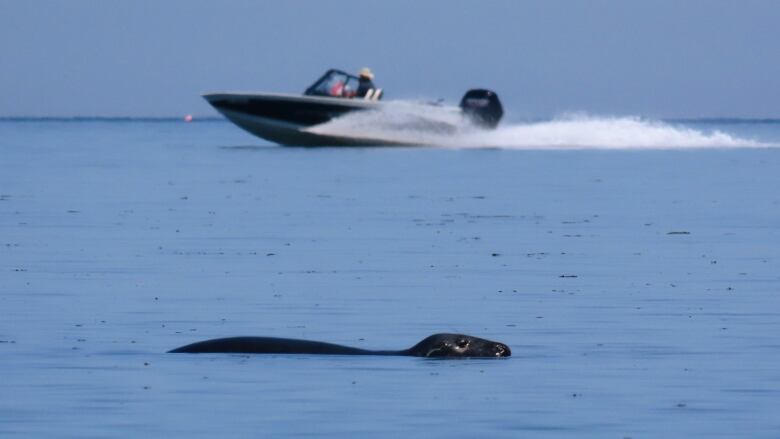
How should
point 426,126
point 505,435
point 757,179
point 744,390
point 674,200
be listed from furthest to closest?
point 426,126 → point 757,179 → point 674,200 → point 744,390 → point 505,435

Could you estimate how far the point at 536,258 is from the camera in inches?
993

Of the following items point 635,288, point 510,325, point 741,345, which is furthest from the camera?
point 635,288

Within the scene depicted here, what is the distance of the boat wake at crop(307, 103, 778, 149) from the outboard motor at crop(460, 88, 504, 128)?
0.32 metres

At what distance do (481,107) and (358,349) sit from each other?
45865mm

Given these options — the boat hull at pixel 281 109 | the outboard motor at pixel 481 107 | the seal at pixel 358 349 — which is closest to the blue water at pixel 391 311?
the seal at pixel 358 349

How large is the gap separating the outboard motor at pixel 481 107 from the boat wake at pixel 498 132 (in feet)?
1.04

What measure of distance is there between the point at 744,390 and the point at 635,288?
23.8 feet

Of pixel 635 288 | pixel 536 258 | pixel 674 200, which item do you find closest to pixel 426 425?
pixel 635 288

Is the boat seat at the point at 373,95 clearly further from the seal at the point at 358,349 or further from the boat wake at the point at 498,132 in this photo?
the seal at the point at 358,349

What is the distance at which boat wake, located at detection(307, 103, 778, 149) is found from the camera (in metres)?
58.8

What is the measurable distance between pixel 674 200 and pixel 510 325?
2306 cm

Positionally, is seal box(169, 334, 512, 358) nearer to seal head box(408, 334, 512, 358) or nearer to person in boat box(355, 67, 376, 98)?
seal head box(408, 334, 512, 358)

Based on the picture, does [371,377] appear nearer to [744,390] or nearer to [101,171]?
[744,390]

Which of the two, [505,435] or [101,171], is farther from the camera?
[101,171]
